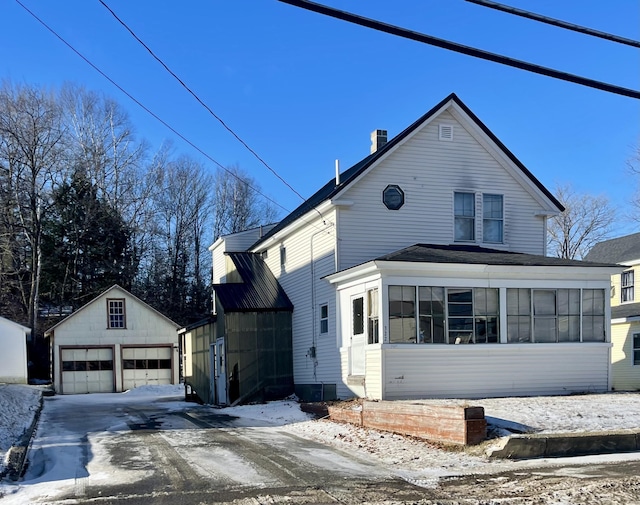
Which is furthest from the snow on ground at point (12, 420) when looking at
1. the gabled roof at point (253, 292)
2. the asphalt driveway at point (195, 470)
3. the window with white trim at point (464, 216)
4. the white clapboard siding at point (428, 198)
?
the window with white trim at point (464, 216)

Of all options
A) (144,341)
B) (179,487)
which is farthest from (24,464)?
(144,341)

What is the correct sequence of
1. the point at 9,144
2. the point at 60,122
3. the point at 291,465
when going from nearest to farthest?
the point at 291,465, the point at 9,144, the point at 60,122

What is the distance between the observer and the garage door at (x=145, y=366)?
129ft

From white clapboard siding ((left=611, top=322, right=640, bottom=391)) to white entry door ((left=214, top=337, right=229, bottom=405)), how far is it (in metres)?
15.9

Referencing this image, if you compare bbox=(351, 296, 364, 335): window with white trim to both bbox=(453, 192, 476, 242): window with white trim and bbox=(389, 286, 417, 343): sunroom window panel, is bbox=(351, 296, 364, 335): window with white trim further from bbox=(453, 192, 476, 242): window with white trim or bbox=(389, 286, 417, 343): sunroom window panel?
bbox=(453, 192, 476, 242): window with white trim

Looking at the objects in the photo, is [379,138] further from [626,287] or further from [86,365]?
[86,365]

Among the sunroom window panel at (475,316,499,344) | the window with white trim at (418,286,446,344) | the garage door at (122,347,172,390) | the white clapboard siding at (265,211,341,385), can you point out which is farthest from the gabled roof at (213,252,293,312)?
the garage door at (122,347,172,390)

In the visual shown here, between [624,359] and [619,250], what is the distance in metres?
7.36

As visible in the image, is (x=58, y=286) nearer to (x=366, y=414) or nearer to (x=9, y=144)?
(x=9, y=144)

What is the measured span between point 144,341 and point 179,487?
3238 centimetres

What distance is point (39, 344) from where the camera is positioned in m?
44.4

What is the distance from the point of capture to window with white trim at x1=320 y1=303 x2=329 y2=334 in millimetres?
19864

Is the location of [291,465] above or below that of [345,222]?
below

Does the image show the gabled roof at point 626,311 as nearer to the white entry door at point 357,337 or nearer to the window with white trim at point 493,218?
the window with white trim at point 493,218
